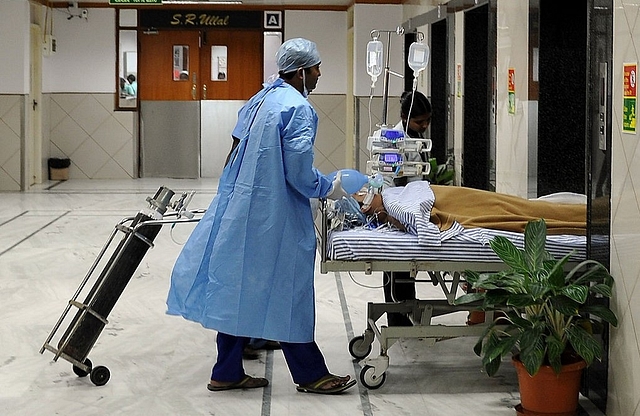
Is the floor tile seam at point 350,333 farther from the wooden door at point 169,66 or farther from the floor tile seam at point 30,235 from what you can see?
the wooden door at point 169,66

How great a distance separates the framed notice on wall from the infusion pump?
121 centimetres

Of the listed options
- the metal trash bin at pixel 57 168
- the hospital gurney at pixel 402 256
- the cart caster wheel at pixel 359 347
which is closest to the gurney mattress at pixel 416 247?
the hospital gurney at pixel 402 256

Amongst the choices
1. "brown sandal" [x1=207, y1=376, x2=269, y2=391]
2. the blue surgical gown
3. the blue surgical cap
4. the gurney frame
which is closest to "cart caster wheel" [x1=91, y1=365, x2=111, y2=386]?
"brown sandal" [x1=207, y1=376, x2=269, y2=391]

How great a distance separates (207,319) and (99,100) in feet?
35.2

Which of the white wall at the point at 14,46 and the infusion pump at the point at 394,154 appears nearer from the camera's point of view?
the infusion pump at the point at 394,154

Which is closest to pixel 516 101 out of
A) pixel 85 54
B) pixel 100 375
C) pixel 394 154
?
pixel 394 154

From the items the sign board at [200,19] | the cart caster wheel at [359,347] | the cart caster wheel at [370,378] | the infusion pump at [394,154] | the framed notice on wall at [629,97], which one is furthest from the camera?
the sign board at [200,19]

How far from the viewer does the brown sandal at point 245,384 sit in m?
4.24

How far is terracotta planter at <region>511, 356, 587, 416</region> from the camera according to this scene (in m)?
3.73

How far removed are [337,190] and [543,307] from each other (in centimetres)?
97

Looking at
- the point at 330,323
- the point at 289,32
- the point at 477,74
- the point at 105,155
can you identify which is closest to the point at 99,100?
the point at 105,155

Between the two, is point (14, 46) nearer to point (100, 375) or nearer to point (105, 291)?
→ point (105, 291)

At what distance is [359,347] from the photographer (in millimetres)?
4730

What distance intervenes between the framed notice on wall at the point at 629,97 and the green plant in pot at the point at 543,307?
0.50 m
